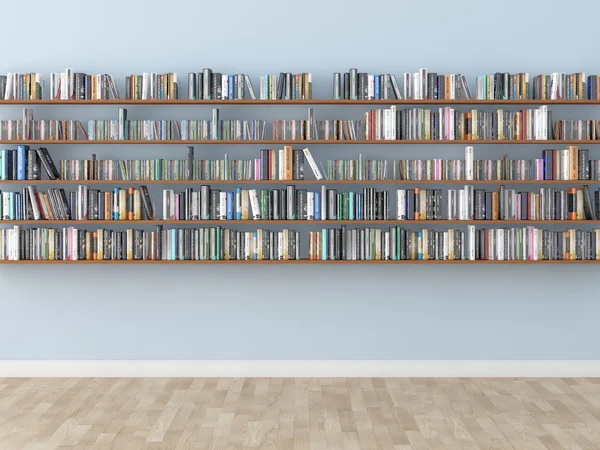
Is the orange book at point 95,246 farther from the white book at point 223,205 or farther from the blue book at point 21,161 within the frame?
the white book at point 223,205

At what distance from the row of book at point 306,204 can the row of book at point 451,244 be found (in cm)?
10

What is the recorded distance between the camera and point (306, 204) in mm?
4770

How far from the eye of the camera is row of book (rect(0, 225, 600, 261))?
4766mm

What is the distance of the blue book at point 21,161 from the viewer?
4773mm

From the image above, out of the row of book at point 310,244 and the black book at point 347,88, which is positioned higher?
the black book at point 347,88

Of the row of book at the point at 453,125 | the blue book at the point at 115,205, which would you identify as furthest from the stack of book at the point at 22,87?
the row of book at the point at 453,125

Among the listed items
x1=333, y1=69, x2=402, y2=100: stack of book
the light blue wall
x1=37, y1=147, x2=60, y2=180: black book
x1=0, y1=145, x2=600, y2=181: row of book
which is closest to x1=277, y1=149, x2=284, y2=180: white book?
x1=0, y1=145, x2=600, y2=181: row of book

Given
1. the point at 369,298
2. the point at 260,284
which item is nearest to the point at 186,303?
the point at 260,284

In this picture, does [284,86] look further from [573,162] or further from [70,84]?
[573,162]

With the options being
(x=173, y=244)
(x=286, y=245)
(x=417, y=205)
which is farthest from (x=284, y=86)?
(x=173, y=244)

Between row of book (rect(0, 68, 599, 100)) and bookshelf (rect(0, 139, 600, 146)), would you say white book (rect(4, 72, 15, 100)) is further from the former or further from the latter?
bookshelf (rect(0, 139, 600, 146))

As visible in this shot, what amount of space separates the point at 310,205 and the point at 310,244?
0.87 feet

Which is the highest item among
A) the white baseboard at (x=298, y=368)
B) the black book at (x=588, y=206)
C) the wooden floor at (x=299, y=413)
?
the black book at (x=588, y=206)

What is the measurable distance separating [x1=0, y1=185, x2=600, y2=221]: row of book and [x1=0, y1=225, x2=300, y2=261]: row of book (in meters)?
0.10
